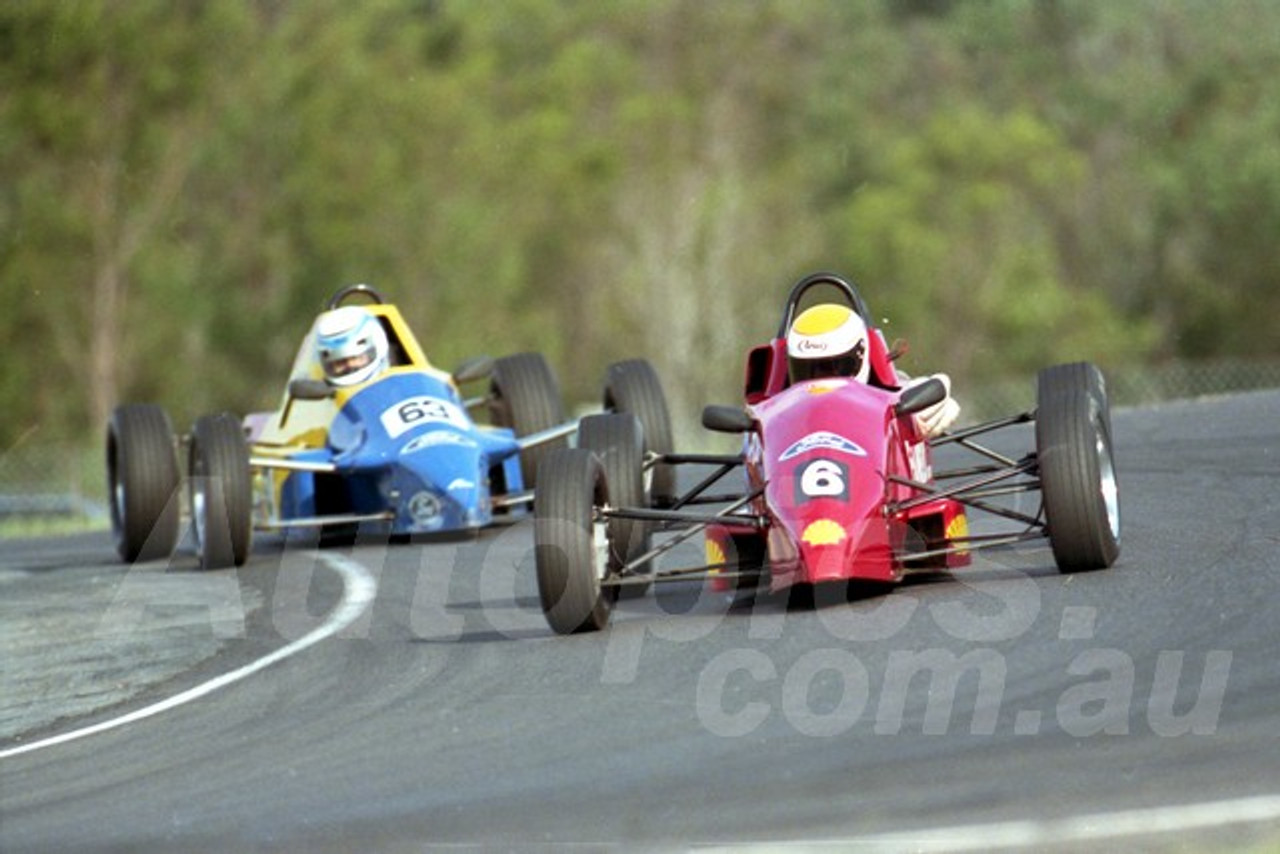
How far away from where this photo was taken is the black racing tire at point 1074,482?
10.2 meters

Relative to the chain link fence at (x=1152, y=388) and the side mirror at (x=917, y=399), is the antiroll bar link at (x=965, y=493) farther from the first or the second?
the chain link fence at (x=1152, y=388)

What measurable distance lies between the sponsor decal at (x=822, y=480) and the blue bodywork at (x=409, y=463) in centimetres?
510

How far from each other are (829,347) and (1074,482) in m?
1.66

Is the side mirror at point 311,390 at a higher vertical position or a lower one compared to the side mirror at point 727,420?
lower

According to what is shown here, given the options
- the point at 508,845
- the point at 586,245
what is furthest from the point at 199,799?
the point at 586,245

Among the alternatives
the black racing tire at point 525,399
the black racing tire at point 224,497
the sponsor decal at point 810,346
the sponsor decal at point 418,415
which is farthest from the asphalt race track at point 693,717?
the black racing tire at point 525,399

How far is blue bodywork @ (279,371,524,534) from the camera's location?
15.3 m

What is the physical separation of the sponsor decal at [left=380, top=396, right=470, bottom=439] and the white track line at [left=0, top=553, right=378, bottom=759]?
88 centimetres

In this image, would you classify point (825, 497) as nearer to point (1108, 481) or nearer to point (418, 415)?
point (1108, 481)

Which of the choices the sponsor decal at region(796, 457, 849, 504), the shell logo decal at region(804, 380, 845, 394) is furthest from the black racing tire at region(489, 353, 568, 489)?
the sponsor decal at region(796, 457, 849, 504)

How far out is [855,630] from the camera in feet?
31.7

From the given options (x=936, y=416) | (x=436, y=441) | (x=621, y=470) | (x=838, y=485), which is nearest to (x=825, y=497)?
(x=838, y=485)

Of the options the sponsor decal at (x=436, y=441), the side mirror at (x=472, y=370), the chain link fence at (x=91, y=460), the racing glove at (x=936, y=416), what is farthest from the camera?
the chain link fence at (x=91, y=460)

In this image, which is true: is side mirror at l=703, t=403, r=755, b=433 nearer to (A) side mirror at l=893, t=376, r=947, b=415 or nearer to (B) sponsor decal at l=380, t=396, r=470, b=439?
(A) side mirror at l=893, t=376, r=947, b=415
